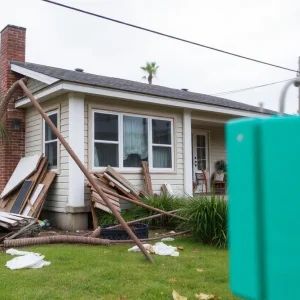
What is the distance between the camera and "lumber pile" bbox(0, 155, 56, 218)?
26.8 feet

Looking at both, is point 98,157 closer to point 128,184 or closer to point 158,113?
point 128,184

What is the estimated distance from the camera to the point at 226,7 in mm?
11992

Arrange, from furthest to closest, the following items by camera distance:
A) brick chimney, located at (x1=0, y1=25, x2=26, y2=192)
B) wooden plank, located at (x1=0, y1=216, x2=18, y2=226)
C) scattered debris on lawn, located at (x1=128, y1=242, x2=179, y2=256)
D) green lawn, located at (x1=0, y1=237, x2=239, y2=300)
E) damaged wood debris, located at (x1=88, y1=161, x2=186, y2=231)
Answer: brick chimney, located at (x1=0, y1=25, x2=26, y2=192)
damaged wood debris, located at (x1=88, y1=161, x2=186, y2=231)
wooden plank, located at (x1=0, y1=216, x2=18, y2=226)
scattered debris on lawn, located at (x1=128, y1=242, x2=179, y2=256)
green lawn, located at (x1=0, y1=237, x2=239, y2=300)

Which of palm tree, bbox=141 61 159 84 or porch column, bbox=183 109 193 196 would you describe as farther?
palm tree, bbox=141 61 159 84

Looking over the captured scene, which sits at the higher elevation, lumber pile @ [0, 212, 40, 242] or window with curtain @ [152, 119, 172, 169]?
window with curtain @ [152, 119, 172, 169]

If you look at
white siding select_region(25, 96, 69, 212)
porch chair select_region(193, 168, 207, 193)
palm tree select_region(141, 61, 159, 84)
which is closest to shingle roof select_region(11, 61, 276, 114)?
white siding select_region(25, 96, 69, 212)

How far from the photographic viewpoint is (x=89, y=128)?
8453 millimetres

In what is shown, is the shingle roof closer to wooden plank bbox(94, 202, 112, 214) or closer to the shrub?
the shrub

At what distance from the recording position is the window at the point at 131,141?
28.6 feet

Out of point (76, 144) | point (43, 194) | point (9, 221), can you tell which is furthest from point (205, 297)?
point (43, 194)

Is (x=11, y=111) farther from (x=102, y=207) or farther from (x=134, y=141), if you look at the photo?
(x=102, y=207)

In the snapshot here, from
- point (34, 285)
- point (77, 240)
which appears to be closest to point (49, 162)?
point (77, 240)

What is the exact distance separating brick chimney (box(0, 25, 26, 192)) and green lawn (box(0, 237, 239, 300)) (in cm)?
481

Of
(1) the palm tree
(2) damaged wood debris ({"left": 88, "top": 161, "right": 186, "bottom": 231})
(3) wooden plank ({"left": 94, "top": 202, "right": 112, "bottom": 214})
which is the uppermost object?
(1) the palm tree
